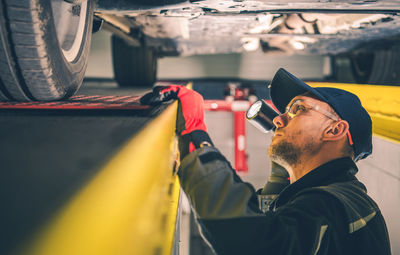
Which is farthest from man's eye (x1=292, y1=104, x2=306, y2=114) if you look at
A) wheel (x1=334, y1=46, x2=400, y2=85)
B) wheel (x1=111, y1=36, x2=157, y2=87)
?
wheel (x1=334, y1=46, x2=400, y2=85)

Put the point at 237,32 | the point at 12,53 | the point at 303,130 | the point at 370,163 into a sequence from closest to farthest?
the point at 12,53 → the point at 303,130 → the point at 370,163 → the point at 237,32

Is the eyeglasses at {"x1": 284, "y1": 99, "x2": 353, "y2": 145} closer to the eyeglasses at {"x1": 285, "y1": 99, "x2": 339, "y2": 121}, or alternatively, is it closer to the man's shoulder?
the eyeglasses at {"x1": 285, "y1": 99, "x2": 339, "y2": 121}

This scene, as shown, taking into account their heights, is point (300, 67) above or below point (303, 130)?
above

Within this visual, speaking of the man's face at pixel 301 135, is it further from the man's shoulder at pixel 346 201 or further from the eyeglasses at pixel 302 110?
the man's shoulder at pixel 346 201

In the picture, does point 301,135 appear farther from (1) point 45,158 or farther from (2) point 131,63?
(2) point 131,63

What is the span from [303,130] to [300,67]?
9.43 feet

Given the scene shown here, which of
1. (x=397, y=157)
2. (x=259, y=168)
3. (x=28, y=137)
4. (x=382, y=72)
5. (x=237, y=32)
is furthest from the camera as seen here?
(x=259, y=168)

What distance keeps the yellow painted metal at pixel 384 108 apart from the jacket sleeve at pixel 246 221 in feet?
2.30

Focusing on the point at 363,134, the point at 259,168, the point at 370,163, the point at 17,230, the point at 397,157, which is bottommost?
the point at 259,168

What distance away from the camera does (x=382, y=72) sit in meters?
2.26

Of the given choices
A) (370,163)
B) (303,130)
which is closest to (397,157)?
(370,163)

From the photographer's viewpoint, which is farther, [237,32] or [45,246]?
[237,32]

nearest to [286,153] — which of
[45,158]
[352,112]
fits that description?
[352,112]

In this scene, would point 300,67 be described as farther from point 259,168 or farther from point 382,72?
point 259,168
